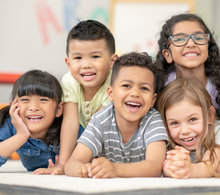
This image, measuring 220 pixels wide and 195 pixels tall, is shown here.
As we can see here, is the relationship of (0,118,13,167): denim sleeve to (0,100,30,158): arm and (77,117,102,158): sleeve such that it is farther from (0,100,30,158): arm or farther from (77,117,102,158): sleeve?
(77,117,102,158): sleeve

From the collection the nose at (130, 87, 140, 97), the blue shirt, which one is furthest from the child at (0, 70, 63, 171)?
the nose at (130, 87, 140, 97)

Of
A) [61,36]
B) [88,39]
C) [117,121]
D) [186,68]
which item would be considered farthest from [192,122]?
[61,36]

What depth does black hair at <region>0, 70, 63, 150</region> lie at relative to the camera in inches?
56.3

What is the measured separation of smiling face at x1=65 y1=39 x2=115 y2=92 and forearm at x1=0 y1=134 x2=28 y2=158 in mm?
432

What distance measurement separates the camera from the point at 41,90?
1441 millimetres

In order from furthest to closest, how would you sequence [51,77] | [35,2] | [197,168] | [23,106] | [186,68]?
[35,2], [186,68], [51,77], [23,106], [197,168]

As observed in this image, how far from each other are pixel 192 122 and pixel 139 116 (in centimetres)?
26

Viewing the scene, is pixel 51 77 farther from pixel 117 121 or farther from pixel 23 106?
pixel 117 121

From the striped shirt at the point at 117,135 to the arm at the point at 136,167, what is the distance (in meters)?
0.07

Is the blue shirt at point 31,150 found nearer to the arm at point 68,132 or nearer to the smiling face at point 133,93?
the arm at point 68,132

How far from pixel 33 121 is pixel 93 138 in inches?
14.7

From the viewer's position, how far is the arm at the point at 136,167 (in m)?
0.95

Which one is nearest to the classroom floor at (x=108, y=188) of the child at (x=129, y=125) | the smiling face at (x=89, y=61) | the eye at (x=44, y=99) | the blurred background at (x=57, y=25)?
the child at (x=129, y=125)

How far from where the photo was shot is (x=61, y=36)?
2910 millimetres
